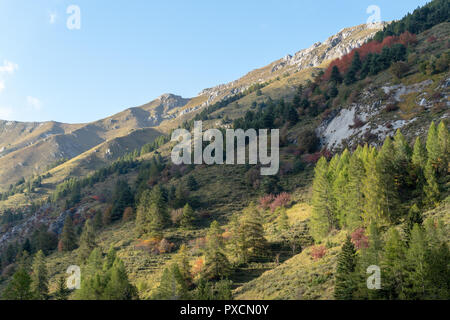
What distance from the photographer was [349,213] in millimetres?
43156

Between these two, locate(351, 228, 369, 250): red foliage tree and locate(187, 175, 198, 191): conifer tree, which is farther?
locate(187, 175, 198, 191): conifer tree

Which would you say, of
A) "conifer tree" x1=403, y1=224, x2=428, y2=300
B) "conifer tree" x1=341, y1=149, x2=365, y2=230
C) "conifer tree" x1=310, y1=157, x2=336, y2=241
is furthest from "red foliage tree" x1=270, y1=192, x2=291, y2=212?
"conifer tree" x1=403, y1=224, x2=428, y2=300

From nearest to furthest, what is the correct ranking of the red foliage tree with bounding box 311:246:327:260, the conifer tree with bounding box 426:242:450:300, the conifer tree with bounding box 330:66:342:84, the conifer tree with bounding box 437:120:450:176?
1. the conifer tree with bounding box 426:242:450:300
2. the red foliage tree with bounding box 311:246:327:260
3. the conifer tree with bounding box 437:120:450:176
4. the conifer tree with bounding box 330:66:342:84

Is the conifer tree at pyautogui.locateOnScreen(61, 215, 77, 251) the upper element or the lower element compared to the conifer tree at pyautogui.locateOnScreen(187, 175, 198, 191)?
lower

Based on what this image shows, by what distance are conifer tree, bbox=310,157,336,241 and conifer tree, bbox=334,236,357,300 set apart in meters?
20.2

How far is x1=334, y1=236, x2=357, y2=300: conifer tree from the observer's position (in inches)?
1019

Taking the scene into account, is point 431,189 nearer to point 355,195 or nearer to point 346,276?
point 355,195

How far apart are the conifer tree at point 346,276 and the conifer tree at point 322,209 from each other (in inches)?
793

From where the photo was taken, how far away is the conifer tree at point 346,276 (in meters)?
25.9

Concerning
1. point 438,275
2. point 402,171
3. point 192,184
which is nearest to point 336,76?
point 192,184

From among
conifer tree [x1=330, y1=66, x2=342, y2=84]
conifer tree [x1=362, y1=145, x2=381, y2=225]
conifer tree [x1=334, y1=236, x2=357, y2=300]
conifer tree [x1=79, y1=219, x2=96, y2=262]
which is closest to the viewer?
conifer tree [x1=334, y1=236, x2=357, y2=300]

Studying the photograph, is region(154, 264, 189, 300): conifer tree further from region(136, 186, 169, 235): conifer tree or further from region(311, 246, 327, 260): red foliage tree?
region(136, 186, 169, 235): conifer tree

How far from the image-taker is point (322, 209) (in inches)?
1971

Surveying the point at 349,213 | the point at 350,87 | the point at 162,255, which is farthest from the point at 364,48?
the point at 162,255
